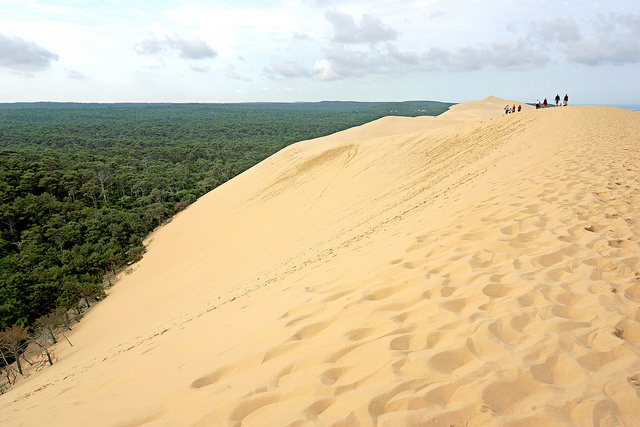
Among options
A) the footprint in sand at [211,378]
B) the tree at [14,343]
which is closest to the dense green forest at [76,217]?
the tree at [14,343]

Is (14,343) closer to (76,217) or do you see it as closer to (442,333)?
(442,333)

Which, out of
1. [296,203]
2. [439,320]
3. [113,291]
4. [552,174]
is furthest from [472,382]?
[113,291]

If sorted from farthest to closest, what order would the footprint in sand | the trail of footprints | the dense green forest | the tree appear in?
the dense green forest < the tree < the footprint in sand < the trail of footprints

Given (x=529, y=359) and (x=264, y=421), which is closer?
(x=264, y=421)

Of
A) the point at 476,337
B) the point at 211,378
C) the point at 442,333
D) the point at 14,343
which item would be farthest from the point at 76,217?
the point at 476,337

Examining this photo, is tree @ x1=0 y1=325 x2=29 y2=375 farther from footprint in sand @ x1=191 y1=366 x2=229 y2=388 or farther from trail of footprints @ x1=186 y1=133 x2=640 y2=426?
trail of footprints @ x1=186 y1=133 x2=640 y2=426

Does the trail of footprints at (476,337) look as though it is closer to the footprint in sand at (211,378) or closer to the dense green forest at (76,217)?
the footprint in sand at (211,378)

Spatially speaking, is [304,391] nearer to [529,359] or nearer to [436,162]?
[529,359]

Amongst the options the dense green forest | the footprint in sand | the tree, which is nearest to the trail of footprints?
the footprint in sand
